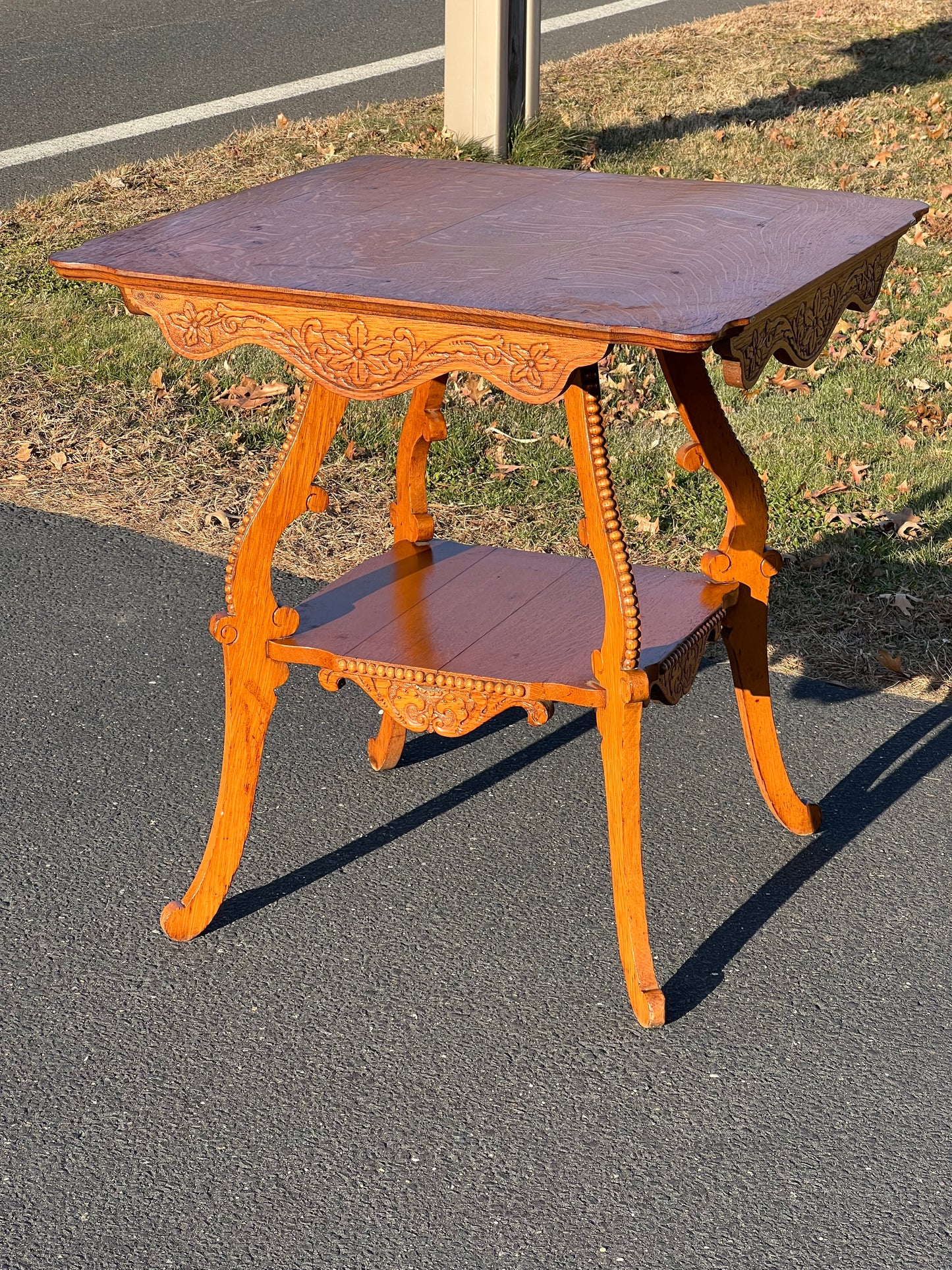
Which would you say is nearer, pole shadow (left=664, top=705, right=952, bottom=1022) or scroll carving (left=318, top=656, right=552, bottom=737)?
scroll carving (left=318, top=656, right=552, bottom=737)

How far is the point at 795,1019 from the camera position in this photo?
284 cm

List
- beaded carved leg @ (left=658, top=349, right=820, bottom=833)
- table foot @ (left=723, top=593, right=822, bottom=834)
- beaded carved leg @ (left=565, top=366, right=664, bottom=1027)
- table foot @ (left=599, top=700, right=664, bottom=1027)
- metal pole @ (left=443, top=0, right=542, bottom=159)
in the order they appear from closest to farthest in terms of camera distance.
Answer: beaded carved leg @ (left=565, top=366, right=664, bottom=1027), table foot @ (left=599, top=700, right=664, bottom=1027), beaded carved leg @ (left=658, top=349, right=820, bottom=833), table foot @ (left=723, top=593, right=822, bottom=834), metal pole @ (left=443, top=0, right=542, bottom=159)

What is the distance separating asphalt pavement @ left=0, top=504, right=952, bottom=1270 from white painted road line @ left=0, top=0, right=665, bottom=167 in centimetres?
510

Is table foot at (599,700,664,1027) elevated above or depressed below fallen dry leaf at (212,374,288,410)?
above

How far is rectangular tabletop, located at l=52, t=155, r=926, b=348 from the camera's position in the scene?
7.88ft

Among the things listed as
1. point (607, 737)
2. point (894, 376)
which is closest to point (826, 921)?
point (607, 737)

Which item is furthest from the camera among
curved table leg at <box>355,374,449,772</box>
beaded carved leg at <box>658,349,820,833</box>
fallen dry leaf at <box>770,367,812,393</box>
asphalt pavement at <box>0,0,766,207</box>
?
asphalt pavement at <box>0,0,766,207</box>

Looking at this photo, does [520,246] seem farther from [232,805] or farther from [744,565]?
[232,805]

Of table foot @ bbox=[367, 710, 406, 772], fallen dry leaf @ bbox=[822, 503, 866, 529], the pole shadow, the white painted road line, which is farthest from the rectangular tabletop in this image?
the white painted road line

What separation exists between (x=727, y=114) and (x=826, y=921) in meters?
7.00

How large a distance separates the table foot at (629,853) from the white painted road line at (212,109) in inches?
259

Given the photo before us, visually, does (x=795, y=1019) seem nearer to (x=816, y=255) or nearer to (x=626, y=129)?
(x=816, y=255)

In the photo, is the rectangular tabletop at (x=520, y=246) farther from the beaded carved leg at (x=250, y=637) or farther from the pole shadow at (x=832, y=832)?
the pole shadow at (x=832, y=832)

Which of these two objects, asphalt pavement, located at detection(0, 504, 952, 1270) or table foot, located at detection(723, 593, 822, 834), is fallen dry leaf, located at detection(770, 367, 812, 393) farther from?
table foot, located at detection(723, 593, 822, 834)
